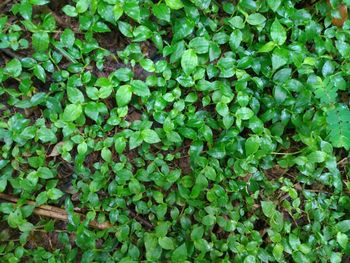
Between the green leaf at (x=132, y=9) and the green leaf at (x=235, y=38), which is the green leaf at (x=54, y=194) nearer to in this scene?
the green leaf at (x=132, y=9)

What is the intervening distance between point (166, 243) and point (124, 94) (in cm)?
88

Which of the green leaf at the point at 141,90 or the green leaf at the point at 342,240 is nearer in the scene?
the green leaf at the point at 141,90

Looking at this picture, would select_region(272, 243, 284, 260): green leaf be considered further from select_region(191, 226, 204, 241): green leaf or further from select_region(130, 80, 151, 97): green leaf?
select_region(130, 80, 151, 97): green leaf

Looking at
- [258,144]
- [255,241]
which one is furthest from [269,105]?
[255,241]

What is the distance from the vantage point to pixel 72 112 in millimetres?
2072

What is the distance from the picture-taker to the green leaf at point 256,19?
2180 millimetres

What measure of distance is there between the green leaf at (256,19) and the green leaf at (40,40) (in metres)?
1.15

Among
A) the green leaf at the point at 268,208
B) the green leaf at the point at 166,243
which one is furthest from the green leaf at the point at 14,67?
the green leaf at the point at 268,208

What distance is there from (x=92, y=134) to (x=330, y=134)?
138 cm

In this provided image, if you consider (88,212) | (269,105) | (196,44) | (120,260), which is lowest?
(120,260)

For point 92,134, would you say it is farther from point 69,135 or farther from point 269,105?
point 269,105

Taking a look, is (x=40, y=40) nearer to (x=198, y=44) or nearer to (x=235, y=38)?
(x=198, y=44)

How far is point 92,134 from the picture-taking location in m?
2.15

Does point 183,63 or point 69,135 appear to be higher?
point 183,63
